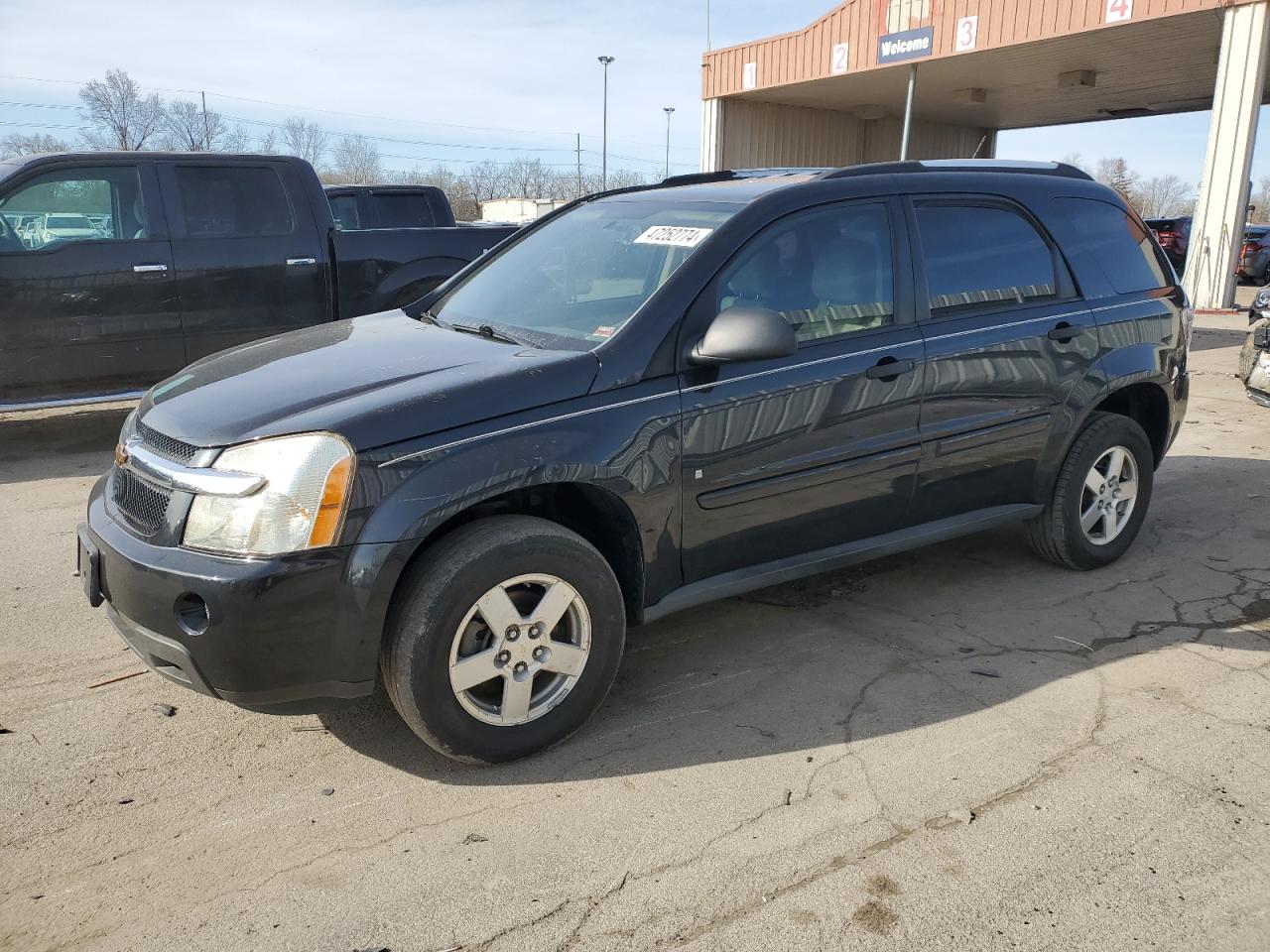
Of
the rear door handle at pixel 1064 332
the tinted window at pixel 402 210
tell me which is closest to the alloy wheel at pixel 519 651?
the rear door handle at pixel 1064 332

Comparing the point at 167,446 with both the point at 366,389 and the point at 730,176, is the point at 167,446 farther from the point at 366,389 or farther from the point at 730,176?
the point at 730,176

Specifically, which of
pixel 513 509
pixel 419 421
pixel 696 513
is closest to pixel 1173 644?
pixel 696 513

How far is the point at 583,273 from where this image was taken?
395cm

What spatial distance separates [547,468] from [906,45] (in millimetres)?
19822

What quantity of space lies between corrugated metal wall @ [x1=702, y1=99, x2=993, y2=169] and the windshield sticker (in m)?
21.8

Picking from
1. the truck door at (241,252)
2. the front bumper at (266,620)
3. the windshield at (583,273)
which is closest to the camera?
the front bumper at (266,620)

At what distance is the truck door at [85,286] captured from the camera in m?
6.70

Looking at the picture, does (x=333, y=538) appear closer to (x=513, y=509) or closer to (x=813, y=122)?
(x=513, y=509)

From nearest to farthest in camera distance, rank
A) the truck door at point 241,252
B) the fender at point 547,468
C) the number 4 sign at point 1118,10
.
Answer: the fender at point 547,468 < the truck door at point 241,252 < the number 4 sign at point 1118,10

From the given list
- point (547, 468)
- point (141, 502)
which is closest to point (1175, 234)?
point (547, 468)

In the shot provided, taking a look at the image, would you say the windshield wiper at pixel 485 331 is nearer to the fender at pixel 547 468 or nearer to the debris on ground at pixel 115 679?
the fender at pixel 547 468

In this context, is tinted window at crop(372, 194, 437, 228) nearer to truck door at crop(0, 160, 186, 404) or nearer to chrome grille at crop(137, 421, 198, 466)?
truck door at crop(0, 160, 186, 404)

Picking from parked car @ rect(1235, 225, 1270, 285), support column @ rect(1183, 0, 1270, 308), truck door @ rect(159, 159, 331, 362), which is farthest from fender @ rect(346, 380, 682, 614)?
parked car @ rect(1235, 225, 1270, 285)

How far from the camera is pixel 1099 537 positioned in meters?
4.88
